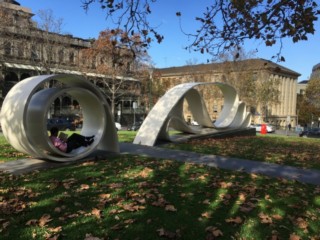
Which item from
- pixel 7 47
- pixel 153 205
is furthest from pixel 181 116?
pixel 7 47

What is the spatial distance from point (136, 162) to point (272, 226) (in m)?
5.56

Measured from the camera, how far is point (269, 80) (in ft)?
187

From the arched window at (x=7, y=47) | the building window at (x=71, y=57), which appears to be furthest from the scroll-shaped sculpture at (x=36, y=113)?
the building window at (x=71, y=57)

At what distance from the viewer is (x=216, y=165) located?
10.5 m

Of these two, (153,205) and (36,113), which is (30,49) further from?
(153,205)

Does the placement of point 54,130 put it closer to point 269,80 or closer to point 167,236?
point 167,236

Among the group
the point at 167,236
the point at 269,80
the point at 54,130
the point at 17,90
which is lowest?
the point at 167,236

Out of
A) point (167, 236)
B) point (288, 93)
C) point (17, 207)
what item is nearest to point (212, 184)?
point (167, 236)

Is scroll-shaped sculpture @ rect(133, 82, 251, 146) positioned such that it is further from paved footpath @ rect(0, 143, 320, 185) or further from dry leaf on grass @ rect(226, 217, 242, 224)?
dry leaf on grass @ rect(226, 217, 242, 224)

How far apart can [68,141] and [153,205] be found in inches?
214

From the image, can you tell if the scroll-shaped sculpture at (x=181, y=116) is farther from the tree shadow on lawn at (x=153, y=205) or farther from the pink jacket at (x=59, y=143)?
the tree shadow on lawn at (x=153, y=205)

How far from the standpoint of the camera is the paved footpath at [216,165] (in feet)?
30.2

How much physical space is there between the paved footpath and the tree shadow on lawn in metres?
0.72

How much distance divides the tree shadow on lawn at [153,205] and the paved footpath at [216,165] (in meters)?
0.72
